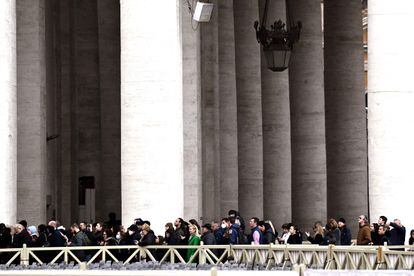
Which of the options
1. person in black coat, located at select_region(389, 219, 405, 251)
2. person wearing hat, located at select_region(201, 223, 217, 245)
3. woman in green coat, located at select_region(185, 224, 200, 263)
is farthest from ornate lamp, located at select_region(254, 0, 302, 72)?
woman in green coat, located at select_region(185, 224, 200, 263)

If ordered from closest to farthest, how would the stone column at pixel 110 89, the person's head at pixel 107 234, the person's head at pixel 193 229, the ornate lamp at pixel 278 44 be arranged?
the person's head at pixel 193 229, the person's head at pixel 107 234, the ornate lamp at pixel 278 44, the stone column at pixel 110 89

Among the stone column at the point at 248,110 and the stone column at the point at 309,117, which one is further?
the stone column at the point at 248,110

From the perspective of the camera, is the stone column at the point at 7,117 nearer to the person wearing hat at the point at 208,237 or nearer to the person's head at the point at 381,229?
the person wearing hat at the point at 208,237

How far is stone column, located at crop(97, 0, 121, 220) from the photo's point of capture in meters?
60.0

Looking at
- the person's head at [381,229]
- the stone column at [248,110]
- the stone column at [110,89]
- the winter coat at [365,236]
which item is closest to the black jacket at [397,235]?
the person's head at [381,229]

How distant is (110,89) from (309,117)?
809cm

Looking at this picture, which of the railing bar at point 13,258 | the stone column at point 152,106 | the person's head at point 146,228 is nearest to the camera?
the railing bar at point 13,258

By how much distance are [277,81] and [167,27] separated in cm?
2503

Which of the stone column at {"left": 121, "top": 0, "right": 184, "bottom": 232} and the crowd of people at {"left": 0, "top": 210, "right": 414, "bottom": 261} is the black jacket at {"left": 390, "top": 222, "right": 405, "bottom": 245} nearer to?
the crowd of people at {"left": 0, "top": 210, "right": 414, "bottom": 261}

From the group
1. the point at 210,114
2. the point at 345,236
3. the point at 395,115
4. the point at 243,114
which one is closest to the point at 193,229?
the point at 345,236

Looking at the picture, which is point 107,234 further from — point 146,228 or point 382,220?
point 382,220

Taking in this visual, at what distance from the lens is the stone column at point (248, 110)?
6262cm

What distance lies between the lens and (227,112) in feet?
201

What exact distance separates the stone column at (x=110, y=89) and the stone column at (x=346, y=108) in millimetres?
8797
